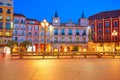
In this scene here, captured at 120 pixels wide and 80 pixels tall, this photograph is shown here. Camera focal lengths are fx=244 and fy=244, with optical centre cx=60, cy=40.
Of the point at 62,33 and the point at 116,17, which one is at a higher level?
the point at 116,17

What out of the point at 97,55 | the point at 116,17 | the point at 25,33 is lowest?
the point at 97,55

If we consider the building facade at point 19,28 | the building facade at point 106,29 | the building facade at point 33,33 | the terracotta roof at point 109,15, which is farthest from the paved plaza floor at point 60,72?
the terracotta roof at point 109,15

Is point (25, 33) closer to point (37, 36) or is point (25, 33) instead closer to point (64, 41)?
point (37, 36)

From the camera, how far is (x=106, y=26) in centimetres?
9094

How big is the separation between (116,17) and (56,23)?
2187 centimetres

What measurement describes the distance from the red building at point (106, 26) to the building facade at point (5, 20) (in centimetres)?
3216

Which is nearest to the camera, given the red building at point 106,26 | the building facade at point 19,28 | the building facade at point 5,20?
the building facade at point 5,20

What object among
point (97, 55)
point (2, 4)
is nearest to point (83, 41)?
point (2, 4)

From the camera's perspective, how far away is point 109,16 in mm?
91000

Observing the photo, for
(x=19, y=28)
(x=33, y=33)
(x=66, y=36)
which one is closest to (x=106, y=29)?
(x=66, y=36)

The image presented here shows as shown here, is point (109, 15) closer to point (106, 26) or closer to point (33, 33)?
point (106, 26)

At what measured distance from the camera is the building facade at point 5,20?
258ft

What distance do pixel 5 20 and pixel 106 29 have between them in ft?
121

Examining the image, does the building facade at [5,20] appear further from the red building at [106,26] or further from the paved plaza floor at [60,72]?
the paved plaza floor at [60,72]
